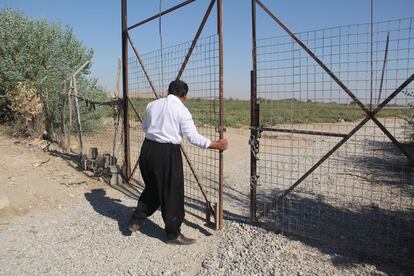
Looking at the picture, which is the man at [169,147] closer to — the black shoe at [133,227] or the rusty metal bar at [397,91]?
the black shoe at [133,227]

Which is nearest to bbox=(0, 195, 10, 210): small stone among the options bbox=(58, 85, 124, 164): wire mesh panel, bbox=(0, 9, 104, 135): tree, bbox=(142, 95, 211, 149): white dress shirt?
bbox=(142, 95, 211, 149): white dress shirt

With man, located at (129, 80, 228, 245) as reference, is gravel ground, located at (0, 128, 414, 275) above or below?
below

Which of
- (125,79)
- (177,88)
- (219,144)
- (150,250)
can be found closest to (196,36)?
(177,88)

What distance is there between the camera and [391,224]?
194 inches

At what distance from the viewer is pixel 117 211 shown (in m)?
5.63

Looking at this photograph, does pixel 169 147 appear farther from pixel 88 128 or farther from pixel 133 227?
pixel 88 128

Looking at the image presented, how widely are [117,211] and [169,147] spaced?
1848 mm

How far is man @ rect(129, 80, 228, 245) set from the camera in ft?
13.9

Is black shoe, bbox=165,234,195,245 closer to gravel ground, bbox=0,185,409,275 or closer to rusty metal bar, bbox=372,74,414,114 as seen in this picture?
gravel ground, bbox=0,185,409,275

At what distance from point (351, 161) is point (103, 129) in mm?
8885

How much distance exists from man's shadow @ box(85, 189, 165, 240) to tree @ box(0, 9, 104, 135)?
19.9 ft

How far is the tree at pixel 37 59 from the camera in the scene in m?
11.9

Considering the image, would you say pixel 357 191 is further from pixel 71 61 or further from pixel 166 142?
pixel 71 61

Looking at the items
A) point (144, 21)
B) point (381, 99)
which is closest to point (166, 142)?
point (381, 99)
